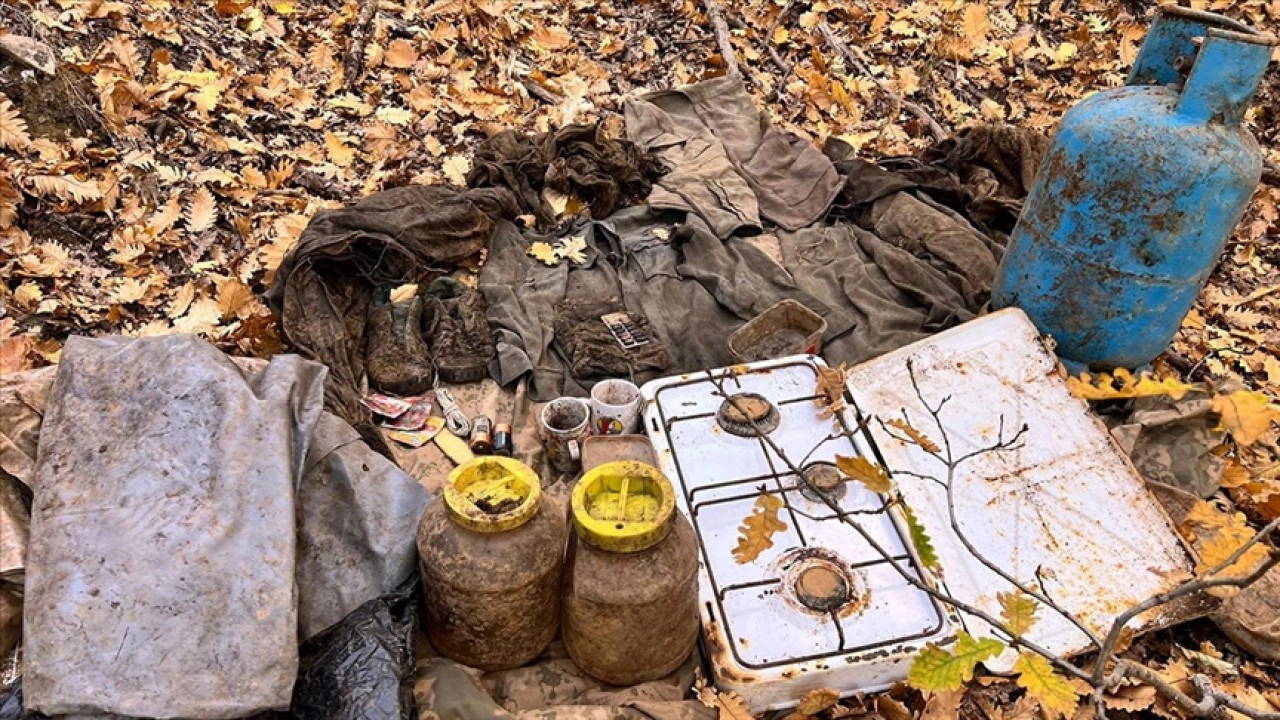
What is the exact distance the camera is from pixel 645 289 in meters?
4.09

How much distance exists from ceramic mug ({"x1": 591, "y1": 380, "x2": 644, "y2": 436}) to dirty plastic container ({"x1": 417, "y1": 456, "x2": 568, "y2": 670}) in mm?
812

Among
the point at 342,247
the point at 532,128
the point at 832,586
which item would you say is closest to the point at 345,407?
the point at 342,247

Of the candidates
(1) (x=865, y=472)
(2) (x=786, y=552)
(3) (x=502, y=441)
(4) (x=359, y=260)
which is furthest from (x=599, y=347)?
(1) (x=865, y=472)

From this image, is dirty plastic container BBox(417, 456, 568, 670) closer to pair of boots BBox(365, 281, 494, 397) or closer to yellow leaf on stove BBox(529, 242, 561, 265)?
pair of boots BBox(365, 281, 494, 397)

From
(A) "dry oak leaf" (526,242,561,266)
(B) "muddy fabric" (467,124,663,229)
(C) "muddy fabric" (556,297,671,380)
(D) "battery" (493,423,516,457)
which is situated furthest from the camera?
(B) "muddy fabric" (467,124,663,229)

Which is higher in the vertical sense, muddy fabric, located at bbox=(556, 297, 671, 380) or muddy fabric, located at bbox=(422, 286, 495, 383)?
muddy fabric, located at bbox=(422, 286, 495, 383)

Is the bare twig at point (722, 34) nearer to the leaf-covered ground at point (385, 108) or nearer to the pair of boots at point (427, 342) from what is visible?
the leaf-covered ground at point (385, 108)

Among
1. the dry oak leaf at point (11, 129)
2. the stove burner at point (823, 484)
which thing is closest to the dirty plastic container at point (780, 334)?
the stove burner at point (823, 484)

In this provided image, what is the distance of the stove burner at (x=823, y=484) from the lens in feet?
8.96

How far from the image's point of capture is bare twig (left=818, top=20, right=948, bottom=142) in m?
5.46

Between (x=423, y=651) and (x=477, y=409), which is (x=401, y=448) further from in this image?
(x=423, y=651)

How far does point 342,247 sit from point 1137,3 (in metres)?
6.42

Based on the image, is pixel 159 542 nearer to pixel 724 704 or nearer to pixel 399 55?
pixel 724 704

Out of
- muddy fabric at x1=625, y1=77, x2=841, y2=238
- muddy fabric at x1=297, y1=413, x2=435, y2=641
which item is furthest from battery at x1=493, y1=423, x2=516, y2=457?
muddy fabric at x1=625, y1=77, x2=841, y2=238
